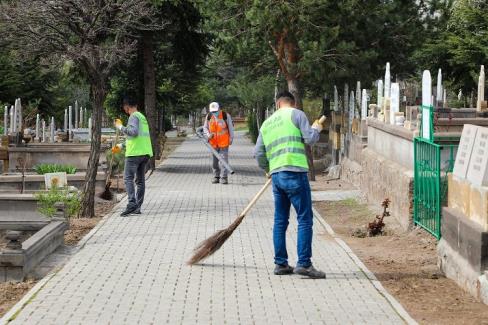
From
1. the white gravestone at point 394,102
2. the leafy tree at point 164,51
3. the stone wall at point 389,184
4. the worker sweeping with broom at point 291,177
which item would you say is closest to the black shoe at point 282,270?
the worker sweeping with broom at point 291,177

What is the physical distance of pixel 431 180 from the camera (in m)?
12.5

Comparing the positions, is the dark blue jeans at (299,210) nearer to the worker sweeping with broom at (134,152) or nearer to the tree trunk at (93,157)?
the worker sweeping with broom at (134,152)

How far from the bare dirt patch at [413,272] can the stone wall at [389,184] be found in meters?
0.25

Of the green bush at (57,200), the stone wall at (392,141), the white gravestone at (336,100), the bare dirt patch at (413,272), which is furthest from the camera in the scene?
the white gravestone at (336,100)

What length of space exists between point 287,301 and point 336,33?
14.8 metres

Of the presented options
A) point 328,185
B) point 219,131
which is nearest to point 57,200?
point 219,131

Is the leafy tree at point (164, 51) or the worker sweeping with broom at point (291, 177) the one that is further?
the leafy tree at point (164, 51)

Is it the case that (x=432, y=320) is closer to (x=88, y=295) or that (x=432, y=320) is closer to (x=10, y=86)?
(x=88, y=295)

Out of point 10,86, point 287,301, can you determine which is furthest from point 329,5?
point 10,86

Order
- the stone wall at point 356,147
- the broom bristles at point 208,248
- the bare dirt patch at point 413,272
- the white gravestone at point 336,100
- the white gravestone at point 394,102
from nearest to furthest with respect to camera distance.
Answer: the bare dirt patch at point 413,272 → the broom bristles at point 208,248 → the white gravestone at point 394,102 → the stone wall at point 356,147 → the white gravestone at point 336,100

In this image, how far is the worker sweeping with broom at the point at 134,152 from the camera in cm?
1592

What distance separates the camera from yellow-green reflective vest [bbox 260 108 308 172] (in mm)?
10227

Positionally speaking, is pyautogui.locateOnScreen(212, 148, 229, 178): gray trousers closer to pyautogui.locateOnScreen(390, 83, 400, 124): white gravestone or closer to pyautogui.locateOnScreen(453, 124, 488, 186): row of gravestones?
pyautogui.locateOnScreen(390, 83, 400, 124): white gravestone

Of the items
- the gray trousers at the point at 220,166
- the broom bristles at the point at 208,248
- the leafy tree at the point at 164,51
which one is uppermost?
the leafy tree at the point at 164,51
